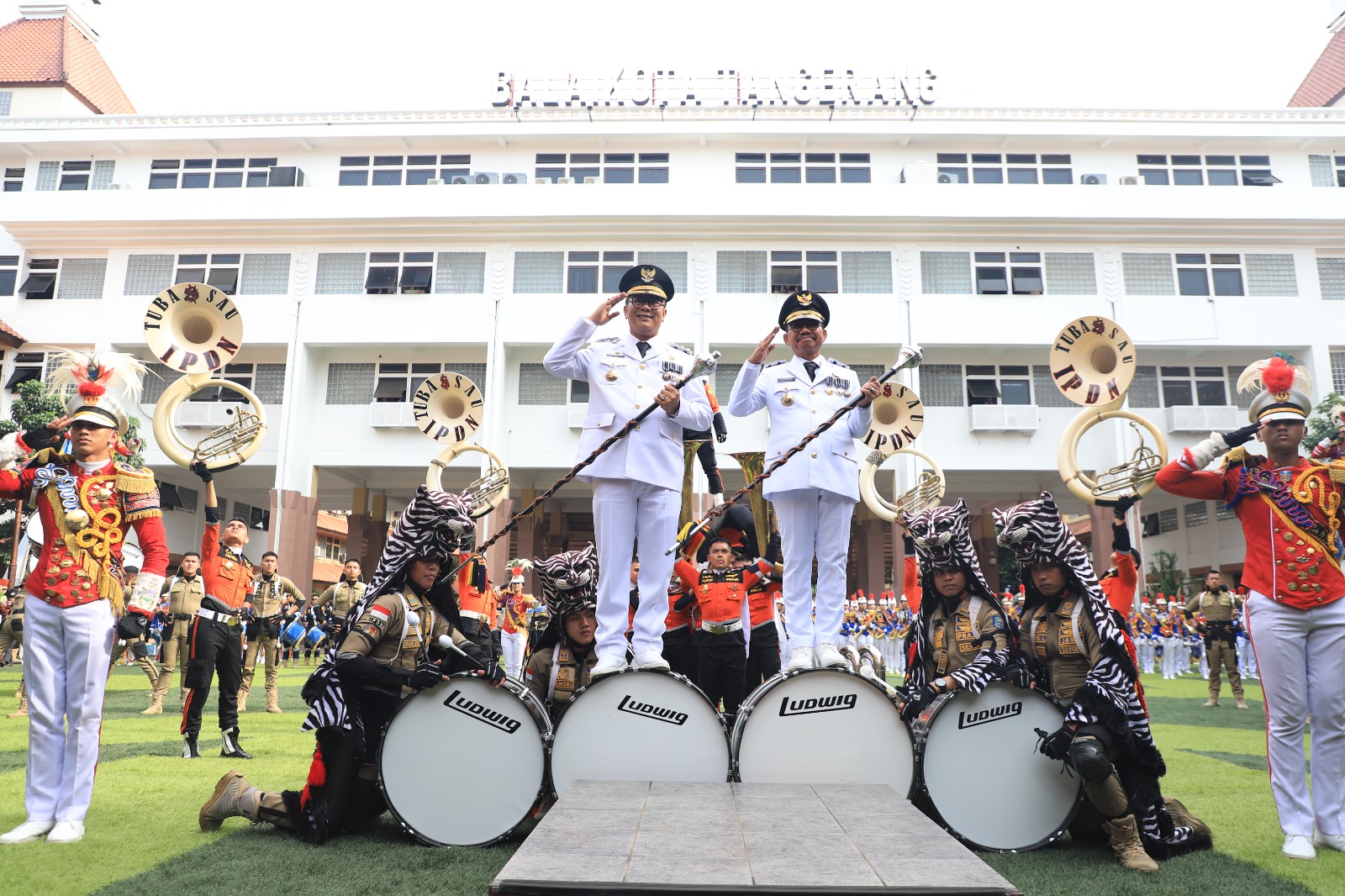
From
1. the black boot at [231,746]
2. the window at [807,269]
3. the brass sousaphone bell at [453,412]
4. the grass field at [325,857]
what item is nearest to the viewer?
the grass field at [325,857]

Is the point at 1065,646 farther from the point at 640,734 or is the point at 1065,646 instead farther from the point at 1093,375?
the point at 1093,375

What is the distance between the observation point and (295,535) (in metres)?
25.1

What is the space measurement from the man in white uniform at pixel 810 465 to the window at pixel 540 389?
67.0 ft

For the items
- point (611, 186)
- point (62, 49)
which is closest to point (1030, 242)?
point (611, 186)

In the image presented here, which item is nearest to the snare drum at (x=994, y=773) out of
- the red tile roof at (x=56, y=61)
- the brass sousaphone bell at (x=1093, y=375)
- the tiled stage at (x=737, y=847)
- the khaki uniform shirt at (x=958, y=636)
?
the khaki uniform shirt at (x=958, y=636)

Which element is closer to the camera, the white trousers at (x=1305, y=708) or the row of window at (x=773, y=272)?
the white trousers at (x=1305, y=708)

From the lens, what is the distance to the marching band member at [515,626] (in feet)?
54.0

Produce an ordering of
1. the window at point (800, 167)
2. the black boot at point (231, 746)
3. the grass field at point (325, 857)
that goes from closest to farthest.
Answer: the grass field at point (325, 857), the black boot at point (231, 746), the window at point (800, 167)

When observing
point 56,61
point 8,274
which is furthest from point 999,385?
point 56,61

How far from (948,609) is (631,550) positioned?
191 cm

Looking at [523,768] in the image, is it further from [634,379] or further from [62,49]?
[62,49]

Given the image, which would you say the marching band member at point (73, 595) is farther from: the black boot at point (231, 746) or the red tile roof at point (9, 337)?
the red tile roof at point (9, 337)

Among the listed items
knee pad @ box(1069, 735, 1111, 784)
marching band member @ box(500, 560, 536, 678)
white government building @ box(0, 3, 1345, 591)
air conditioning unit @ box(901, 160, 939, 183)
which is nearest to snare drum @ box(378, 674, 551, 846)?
knee pad @ box(1069, 735, 1111, 784)

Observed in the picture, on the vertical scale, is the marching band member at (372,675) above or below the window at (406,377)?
below
